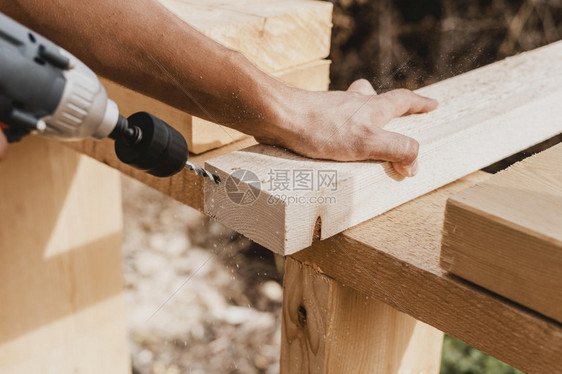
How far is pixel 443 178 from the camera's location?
44.5 inches

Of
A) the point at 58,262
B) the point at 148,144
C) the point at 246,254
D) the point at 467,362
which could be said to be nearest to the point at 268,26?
the point at 148,144

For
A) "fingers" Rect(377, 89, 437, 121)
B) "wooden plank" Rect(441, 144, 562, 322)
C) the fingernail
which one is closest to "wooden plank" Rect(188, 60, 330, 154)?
"fingers" Rect(377, 89, 437, 121)

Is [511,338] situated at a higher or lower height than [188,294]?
higher

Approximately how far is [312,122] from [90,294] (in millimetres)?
1187

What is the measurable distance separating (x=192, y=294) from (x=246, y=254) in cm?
51

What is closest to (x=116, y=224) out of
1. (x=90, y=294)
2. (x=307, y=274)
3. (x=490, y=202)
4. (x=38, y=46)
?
(x=90, y=294)

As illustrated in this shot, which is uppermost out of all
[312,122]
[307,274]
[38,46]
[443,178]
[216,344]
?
[38,46]

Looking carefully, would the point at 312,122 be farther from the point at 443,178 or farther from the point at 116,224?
the point at 116,224

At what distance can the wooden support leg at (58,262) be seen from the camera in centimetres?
174

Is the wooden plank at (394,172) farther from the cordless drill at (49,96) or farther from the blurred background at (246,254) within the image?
the blurred background at (246,254)

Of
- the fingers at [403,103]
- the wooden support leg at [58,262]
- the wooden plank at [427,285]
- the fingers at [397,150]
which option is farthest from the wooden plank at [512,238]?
the wooden support leg at [58,262]

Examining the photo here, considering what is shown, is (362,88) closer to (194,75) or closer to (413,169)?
(413,169)

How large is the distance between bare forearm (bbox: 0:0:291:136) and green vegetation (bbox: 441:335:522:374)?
6.87 ft

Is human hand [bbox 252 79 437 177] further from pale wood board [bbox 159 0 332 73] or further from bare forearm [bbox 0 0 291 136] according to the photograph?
pale wood board [bbox 159 0 332 73]
